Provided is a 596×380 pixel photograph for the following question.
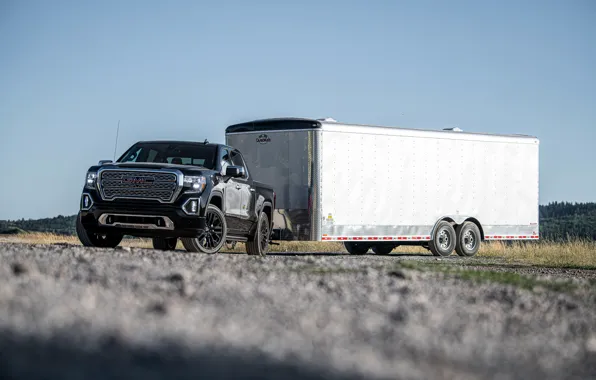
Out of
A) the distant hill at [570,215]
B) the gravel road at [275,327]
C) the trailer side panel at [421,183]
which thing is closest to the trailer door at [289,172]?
the trailer side panel at [421,183]

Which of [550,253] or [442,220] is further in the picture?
[550,253]

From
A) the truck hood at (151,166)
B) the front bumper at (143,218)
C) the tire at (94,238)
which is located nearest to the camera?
the front bumper at (143,218)

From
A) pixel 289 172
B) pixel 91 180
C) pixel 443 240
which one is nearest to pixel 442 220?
pixel 443 240

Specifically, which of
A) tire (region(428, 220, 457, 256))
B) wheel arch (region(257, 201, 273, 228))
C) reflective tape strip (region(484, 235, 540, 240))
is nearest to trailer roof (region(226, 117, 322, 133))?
wheel arch (region(257, 201, 273, 228))

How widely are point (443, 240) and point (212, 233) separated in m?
11.2

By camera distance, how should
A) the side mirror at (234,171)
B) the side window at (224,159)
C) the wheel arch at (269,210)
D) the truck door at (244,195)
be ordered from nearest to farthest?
the side mirror at (234,171)
the side window at (224,159)
the truck door at (244,195)
the wheel arch at (269,210)

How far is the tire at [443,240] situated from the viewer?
973 inches

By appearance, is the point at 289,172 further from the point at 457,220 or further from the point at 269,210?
the point at 457,220

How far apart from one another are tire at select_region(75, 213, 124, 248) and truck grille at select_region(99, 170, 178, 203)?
75 cm

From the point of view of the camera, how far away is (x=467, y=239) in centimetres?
2581

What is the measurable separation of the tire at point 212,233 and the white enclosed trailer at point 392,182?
230 inches

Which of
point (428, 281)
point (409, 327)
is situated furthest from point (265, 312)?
point (428, 281)

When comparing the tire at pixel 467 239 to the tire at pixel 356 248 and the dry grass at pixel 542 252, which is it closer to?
the dry grass at pixel 542 252

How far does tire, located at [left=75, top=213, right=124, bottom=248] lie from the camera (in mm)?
15508
